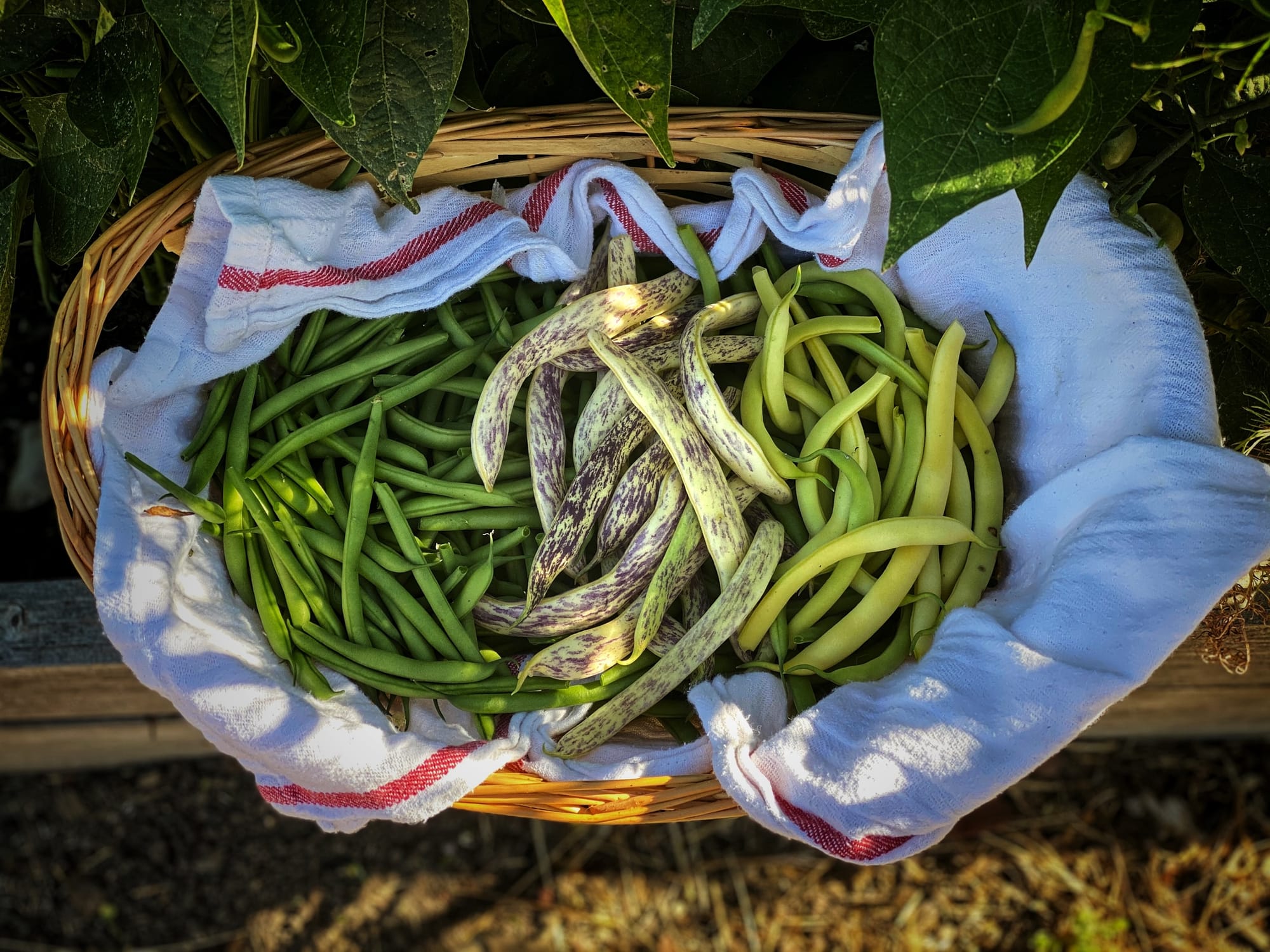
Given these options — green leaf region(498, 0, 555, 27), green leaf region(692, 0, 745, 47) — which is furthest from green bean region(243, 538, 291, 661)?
green leaf region(692, 0, 745, 47)

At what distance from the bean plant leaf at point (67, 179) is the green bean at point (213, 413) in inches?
7.2

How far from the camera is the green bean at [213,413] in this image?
100 centimetres

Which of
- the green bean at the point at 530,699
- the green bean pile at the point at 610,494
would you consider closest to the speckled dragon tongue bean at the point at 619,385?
the green bean pile at the point at 610,494

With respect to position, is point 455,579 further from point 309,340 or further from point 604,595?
Result: point 309,340

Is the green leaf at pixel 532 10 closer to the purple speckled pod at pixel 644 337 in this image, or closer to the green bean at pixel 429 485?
the purple speckled pod at pixel 644 337

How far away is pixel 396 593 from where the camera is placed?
971 mm

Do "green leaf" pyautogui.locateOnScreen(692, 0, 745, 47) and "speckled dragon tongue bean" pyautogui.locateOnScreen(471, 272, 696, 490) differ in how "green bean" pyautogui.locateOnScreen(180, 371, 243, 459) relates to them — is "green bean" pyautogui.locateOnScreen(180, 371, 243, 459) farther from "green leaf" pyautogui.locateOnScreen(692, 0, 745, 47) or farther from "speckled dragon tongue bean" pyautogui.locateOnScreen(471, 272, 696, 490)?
"green leaf" pyautogui.locateOnScreen(692, 0, 745, 47)

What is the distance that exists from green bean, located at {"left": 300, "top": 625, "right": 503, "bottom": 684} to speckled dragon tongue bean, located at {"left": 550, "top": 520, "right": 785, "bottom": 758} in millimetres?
102

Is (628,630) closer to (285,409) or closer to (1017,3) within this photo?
(285,409)

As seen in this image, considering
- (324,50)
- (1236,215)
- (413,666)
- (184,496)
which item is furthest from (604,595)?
(1236,215)

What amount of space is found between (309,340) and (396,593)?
272mm

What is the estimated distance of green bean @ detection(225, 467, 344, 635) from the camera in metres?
0.95

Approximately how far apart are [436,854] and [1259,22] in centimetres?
142

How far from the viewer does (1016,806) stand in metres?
1.56
